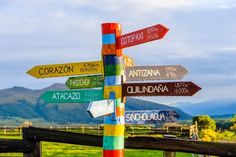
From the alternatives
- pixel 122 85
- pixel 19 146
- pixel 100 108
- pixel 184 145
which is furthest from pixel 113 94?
pixel 19 146

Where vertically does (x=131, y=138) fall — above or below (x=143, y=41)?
below

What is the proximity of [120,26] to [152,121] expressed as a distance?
5.79 ft

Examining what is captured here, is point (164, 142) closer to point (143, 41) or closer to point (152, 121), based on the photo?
point (152, 121)

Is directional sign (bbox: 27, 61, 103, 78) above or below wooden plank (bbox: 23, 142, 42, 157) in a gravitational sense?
above

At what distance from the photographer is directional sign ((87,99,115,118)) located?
26.8 ft

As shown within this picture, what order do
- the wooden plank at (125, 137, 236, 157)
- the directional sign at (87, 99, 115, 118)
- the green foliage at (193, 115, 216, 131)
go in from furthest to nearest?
the green foliage at (193, 115, 216, 131) < the wooden plank at (125, 137, 236, 157) < the directional sign at (87, 99, 115, 118)

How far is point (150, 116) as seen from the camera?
29.5ft

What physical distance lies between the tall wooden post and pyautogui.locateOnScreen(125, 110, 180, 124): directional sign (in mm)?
167

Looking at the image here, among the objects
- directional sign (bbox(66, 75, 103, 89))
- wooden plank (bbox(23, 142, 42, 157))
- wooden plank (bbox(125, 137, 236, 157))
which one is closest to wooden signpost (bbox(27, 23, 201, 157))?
directional sign (bbox(66, 75, 103, 89))

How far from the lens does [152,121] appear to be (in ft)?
29.5

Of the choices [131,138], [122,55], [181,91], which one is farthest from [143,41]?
[131,138]

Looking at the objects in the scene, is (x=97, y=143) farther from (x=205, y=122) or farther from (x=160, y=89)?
(x=205, y=122)

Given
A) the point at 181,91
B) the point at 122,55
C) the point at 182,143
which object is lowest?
the point at 182,143

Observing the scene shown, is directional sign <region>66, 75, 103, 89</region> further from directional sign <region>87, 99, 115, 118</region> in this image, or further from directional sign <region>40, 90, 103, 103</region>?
directional sign <region>87, 99, 115, 118</region>
